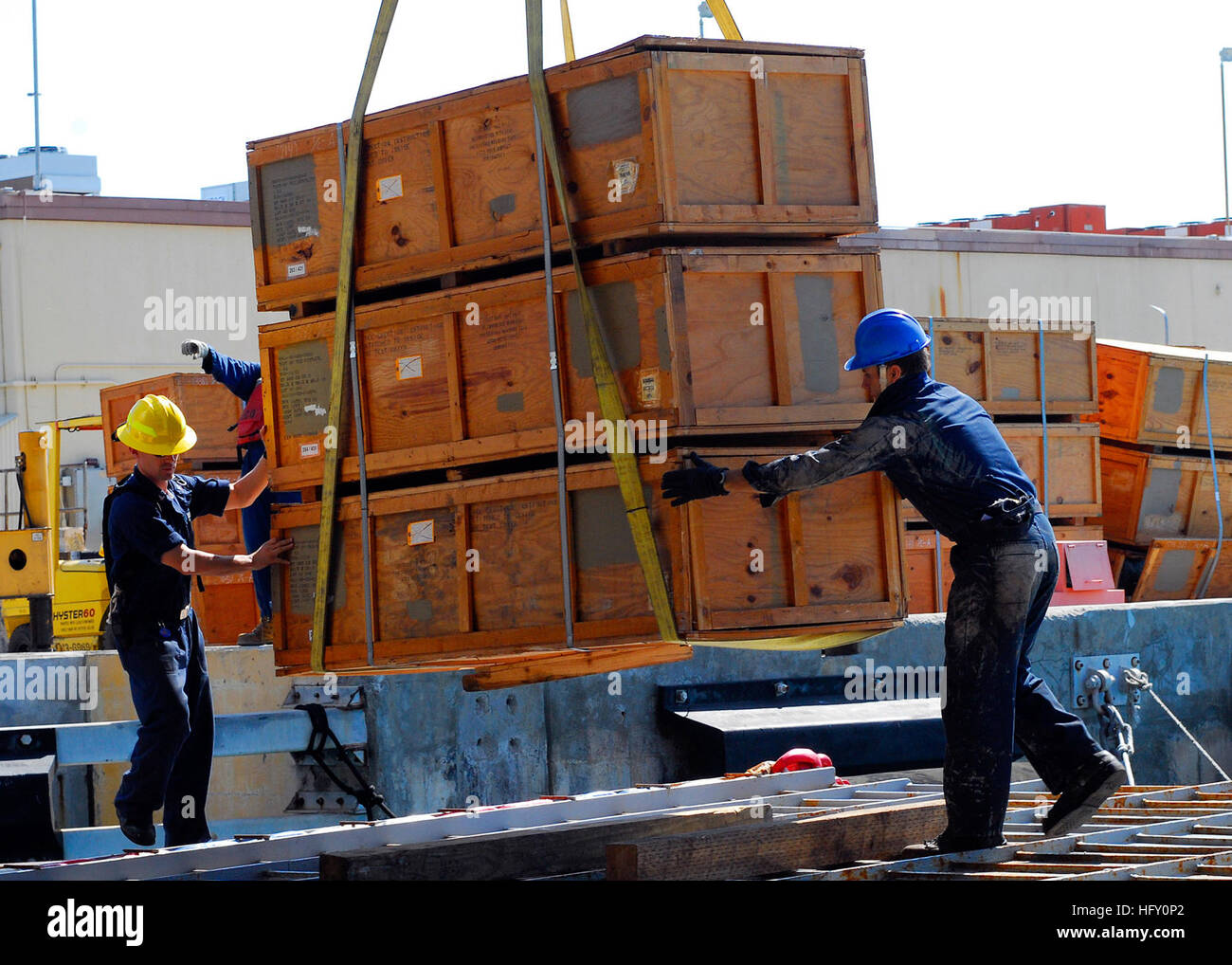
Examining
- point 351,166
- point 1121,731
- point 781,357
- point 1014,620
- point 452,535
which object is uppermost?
point 351,166

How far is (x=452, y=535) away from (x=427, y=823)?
48.8 inches

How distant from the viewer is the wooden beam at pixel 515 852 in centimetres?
562

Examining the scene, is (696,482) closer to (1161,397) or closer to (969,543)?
(969,543)

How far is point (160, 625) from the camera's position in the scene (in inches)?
283

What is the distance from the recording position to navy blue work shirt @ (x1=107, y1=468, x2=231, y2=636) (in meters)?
7.20

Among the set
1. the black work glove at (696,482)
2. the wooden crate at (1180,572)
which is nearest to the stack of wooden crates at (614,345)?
the black work glove at (696,482)

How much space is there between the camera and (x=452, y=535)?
6.81 m

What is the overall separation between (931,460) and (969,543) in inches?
14.1

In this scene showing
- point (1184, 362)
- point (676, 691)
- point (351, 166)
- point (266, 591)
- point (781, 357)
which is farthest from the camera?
point (1184, 362)

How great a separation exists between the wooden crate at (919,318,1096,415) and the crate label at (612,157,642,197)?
613cm

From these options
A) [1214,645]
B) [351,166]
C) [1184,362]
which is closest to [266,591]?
[351,166]

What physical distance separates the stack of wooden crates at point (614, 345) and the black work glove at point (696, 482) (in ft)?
0.56
